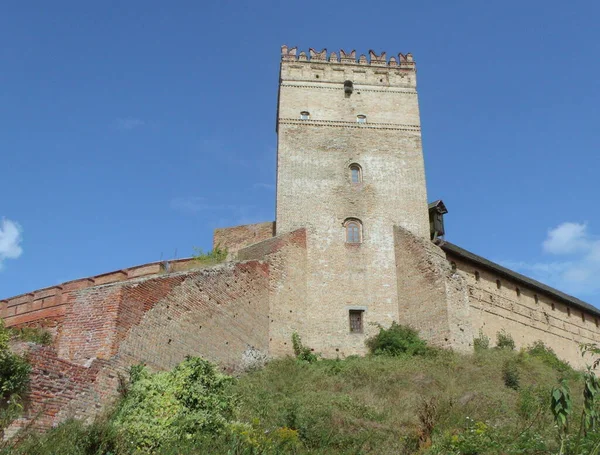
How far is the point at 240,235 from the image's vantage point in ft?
86.9

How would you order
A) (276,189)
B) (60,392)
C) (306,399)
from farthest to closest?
(276,189), (306,399), (60,392)

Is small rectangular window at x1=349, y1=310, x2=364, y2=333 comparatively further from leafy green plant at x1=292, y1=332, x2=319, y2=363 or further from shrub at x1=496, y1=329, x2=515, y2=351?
shrub at x1=496, y1=329, x2=515, y2=351

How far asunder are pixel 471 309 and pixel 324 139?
9.27 m

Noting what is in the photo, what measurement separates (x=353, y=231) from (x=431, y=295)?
4052mm

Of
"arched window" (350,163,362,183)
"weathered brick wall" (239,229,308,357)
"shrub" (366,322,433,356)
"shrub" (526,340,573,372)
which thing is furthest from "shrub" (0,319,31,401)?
"shrub" (526,340,573,372)

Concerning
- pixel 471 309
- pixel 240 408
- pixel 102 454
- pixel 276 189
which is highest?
pixel 276 189

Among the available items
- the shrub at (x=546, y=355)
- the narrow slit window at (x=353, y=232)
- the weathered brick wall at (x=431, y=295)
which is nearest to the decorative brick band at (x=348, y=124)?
the narrow slit window at (x=353, y=232)

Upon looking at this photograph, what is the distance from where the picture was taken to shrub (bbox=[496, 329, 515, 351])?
26.0 metres

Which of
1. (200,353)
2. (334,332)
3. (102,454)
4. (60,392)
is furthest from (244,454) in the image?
(334,332)

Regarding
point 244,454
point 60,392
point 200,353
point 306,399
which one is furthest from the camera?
point 200,353

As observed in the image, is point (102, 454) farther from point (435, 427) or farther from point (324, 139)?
point (324, 139)

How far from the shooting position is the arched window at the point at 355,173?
25.7m

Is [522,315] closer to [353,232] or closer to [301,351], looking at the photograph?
[353,232]

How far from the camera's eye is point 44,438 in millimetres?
9391
